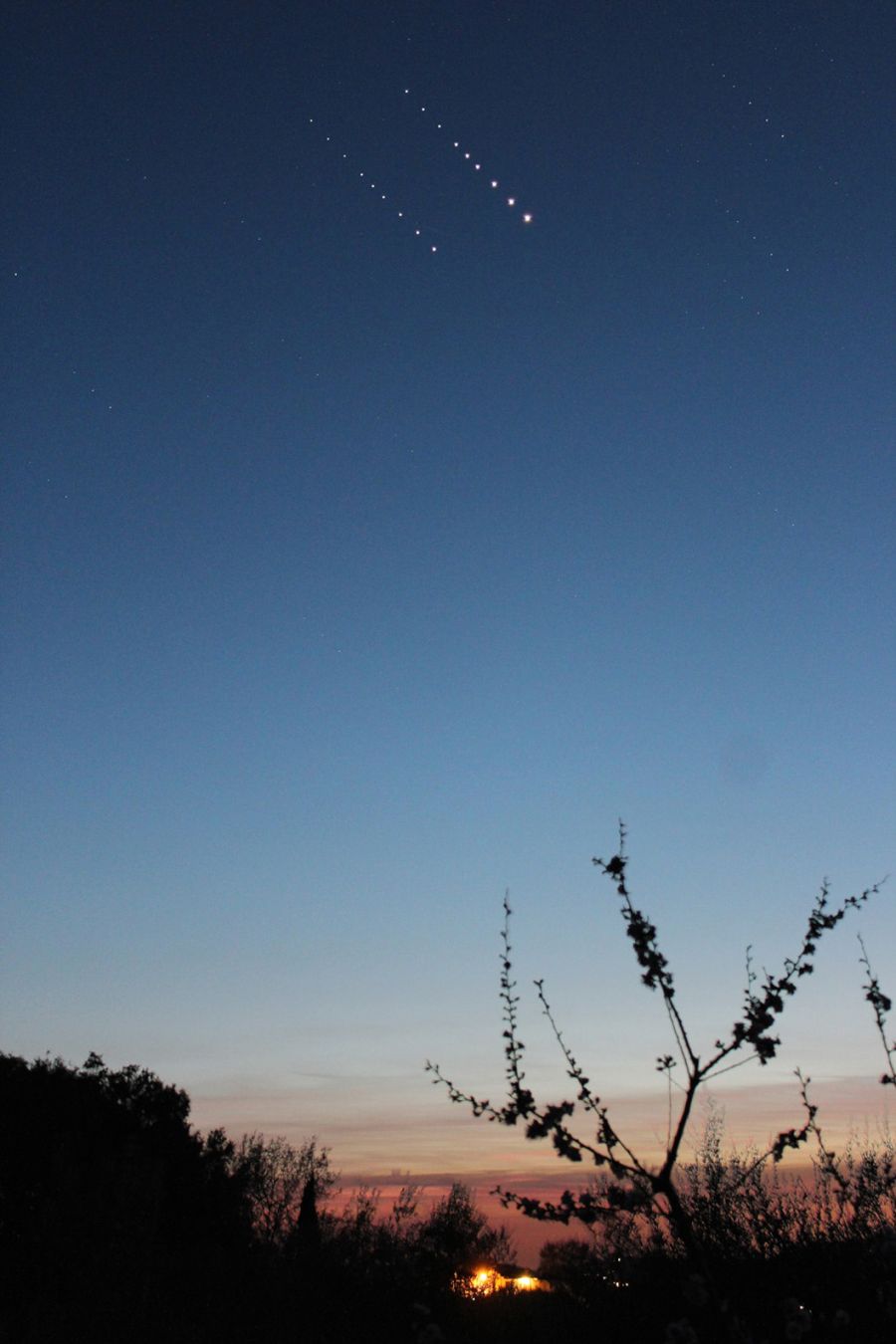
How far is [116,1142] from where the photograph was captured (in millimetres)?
32469

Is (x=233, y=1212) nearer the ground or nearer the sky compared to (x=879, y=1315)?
nearer the ground

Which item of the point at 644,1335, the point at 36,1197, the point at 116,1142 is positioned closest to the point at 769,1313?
the point at 644,1335

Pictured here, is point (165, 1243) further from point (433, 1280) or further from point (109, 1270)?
point (109, 1270)

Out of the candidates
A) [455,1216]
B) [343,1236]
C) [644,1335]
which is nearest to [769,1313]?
[644,1335]

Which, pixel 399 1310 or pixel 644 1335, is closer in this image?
pixel 644 1335

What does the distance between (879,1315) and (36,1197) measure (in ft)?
86.6

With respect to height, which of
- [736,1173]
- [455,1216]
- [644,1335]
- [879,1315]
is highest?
[736,1173]

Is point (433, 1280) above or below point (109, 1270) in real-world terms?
below

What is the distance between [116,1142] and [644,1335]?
2715 centimetres

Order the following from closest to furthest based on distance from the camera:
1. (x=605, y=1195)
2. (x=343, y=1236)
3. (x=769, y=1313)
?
(x=605, y=1195) → (x=769, y=1313) → (x=343, y=1236)

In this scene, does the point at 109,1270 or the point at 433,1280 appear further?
the point at 433,1280

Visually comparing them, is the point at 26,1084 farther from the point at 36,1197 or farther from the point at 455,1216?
the point at 455,1216

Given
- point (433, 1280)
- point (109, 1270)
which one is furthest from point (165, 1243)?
point (109, 1270)

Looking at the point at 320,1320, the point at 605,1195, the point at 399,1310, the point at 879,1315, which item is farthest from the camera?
the point at 399,1310
